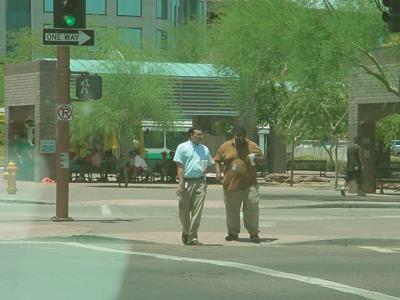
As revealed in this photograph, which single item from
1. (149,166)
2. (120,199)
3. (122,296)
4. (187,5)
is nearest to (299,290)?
(122,296)

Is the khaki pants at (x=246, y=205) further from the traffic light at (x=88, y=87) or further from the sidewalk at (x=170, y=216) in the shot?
the traffic light at (x=88, y=87)

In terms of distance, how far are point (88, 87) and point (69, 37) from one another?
1.06 meters

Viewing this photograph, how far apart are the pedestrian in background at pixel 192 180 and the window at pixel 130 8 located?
58.5 meters

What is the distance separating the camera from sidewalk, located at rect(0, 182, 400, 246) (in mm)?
16406

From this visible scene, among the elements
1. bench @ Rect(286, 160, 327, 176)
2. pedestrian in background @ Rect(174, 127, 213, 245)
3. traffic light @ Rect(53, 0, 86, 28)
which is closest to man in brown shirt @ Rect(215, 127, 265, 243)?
pedestrian in background @ Rect(174, 127, 213, 245)

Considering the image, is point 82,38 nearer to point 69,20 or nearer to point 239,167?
point 69,20

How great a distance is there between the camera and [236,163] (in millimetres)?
15398

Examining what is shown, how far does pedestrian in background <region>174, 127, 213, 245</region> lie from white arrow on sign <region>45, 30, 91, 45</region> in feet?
13.0

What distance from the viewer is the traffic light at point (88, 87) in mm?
18078

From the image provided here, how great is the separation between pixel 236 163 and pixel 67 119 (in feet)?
15.1

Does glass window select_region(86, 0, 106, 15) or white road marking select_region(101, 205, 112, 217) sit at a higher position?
glass window select_region(86, 0, 106, 15)

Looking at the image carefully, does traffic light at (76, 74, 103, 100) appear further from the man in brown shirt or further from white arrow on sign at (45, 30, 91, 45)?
the man in brown shirt

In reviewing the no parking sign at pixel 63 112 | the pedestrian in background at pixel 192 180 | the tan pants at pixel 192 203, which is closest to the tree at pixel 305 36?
the no parking sign at pixel 63 112

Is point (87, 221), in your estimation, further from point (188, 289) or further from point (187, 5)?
point (187, 5)
